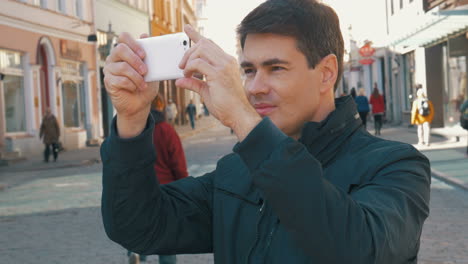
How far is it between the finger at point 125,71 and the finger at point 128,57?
12 millimetres

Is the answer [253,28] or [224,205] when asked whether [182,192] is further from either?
[253,28]

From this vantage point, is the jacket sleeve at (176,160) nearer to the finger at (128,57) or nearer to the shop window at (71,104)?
the finger at (128,57)

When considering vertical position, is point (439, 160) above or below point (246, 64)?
below

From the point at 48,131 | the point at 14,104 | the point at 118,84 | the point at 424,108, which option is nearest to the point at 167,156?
the point at 118,84

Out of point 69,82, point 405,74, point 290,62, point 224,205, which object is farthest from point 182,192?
point 405,74

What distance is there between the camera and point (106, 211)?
2250mm

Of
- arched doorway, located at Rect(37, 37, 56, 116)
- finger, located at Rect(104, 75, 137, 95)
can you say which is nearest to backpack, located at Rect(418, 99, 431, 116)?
arched doorway, located at Rect(37, 37, 56, 116)

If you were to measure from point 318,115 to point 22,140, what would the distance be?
2339cm

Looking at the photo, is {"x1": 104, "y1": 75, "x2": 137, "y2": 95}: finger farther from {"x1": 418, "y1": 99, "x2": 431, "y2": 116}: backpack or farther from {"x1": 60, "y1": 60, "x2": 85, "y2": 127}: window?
{"x1": 60, "y1": 60, "x2": 85, "y2": 127}: window

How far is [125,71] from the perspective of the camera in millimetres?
2057

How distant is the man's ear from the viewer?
2332 mm

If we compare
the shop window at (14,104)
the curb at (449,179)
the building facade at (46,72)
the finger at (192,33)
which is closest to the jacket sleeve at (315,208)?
the finger at (192,33)

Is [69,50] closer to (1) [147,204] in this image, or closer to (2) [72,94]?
(2) [72,94]

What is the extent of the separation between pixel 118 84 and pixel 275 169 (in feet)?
1.98
